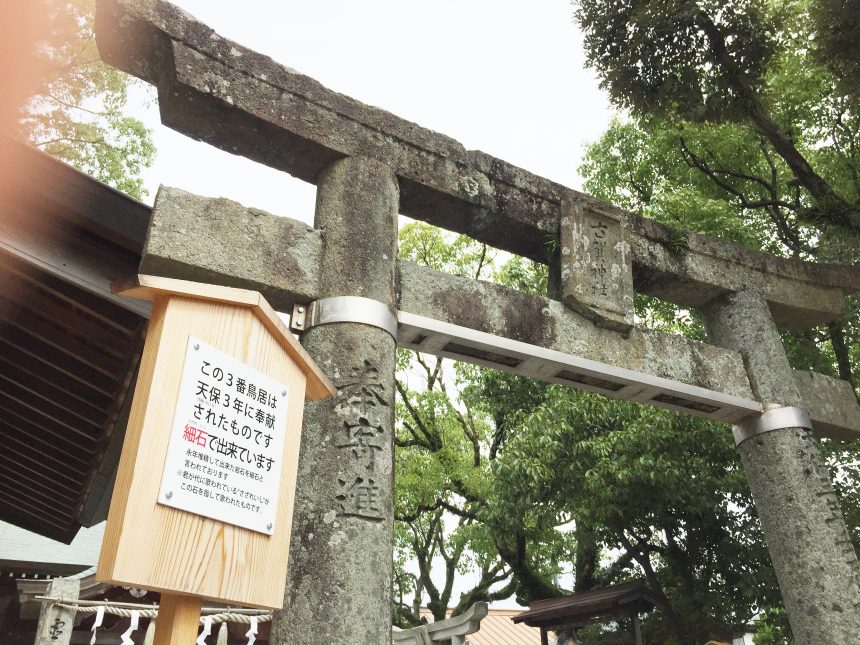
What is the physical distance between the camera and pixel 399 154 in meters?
4.45

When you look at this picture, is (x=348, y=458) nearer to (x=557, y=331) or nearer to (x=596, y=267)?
(x=557, y=331)

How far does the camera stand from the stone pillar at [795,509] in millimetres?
4453

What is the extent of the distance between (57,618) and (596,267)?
6.01m

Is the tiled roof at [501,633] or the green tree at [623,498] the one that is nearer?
the green tree at [623,498]

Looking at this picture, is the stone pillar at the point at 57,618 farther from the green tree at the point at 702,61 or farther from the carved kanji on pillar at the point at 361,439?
the green tree at the point at 702,61

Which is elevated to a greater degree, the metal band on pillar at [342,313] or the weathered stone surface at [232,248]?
the weathered stone surface at [232,248]

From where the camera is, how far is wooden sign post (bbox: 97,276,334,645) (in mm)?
1665

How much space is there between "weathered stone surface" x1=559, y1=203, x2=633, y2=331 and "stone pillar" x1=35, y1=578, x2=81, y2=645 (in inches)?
218

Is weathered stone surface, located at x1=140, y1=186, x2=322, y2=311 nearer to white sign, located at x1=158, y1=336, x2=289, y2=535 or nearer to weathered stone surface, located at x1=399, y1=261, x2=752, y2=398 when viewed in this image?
weathered stone surface, located at x1=399, y1=261, x2=752, y2=398

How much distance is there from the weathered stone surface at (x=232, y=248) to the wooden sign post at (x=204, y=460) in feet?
4.45

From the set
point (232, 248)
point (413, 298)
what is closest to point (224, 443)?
point (232, 248)

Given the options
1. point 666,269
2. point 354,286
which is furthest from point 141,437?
point 666,269

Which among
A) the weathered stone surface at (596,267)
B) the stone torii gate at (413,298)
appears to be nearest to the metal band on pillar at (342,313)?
the stone torii gate at (413,298)

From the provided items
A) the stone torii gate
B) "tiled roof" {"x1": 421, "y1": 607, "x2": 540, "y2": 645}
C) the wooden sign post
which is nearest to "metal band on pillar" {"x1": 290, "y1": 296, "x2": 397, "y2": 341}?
the stone torii gate
